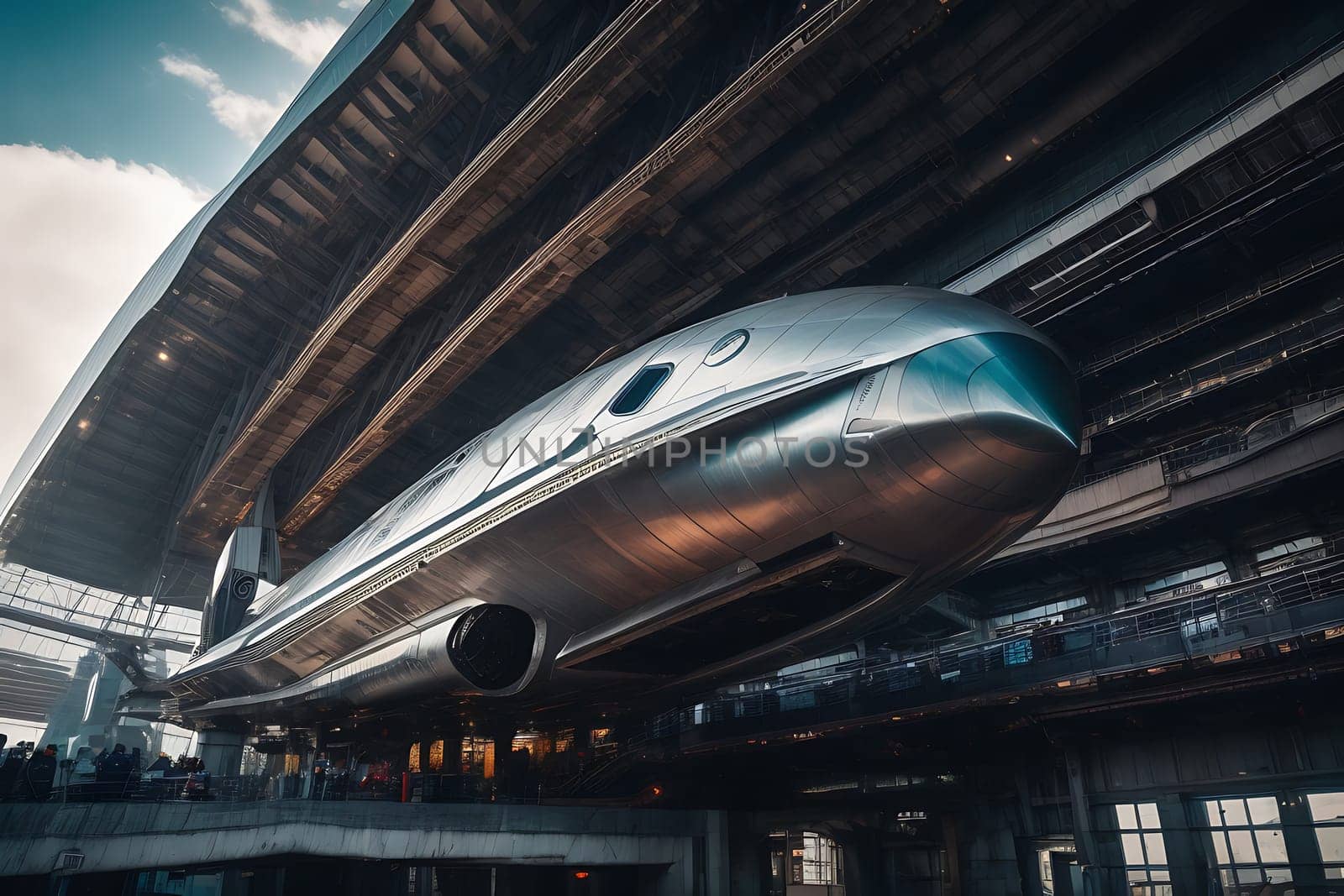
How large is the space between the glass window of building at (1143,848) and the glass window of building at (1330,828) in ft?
7.50

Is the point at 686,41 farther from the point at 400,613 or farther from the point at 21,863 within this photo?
the point at 21,863

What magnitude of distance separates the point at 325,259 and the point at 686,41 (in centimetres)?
1489

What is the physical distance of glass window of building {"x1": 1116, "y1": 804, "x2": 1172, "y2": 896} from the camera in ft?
45.6

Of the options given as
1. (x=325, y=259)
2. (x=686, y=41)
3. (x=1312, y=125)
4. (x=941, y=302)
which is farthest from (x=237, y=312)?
(x=1312, y=125)

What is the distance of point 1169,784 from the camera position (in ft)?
45.7

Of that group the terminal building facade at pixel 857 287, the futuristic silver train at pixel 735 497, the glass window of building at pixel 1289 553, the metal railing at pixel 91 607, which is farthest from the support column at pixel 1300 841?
the metal railing at pixel 91 607

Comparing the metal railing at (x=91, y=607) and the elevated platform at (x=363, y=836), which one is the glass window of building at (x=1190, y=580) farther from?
the metal railing at (x=91, y=607)

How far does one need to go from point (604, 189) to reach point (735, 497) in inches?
514

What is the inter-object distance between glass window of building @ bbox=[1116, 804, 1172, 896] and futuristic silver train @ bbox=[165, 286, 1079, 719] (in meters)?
8.86

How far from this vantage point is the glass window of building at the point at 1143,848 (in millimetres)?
13891

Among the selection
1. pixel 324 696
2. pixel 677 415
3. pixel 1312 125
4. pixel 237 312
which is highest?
pixel 237 312

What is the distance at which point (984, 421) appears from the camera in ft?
22.1

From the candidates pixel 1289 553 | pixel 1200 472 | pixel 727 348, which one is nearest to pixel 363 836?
pixel 727 348

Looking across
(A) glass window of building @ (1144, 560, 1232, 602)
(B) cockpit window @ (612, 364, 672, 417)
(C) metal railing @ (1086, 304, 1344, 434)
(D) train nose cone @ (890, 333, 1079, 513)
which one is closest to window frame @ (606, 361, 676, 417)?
(B) cockpit window @ (612, 364, 672, 417)
